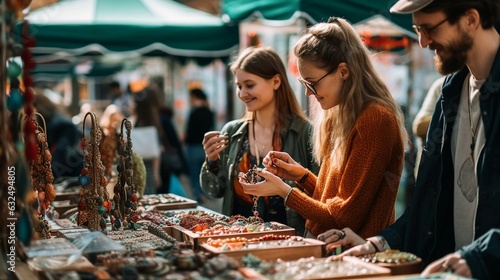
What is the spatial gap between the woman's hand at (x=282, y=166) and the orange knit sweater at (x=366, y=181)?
1.09ft

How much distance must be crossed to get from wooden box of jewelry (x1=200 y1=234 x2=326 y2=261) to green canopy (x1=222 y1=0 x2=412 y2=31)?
94.3 inches

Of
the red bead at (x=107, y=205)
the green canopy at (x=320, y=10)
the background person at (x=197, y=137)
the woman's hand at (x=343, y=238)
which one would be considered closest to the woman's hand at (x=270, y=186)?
the woman's hand at (x=343, y=238)

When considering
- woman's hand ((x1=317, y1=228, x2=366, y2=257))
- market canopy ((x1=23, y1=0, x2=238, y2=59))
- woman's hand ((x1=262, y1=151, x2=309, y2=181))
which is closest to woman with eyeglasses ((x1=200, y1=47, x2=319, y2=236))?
woman's hand ((x1=262, y1=151, x2=309, y2=181))

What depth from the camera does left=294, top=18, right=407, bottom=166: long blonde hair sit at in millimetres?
3186

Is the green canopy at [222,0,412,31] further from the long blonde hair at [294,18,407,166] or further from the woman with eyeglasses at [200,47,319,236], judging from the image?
the long blonde hair at [294,18,407,166]

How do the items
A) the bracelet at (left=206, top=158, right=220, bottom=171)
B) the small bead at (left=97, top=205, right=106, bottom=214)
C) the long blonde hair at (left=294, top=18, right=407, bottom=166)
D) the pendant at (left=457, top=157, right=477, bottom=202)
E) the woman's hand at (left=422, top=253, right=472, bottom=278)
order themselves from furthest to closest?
the bracelet at (left=206, top=158, right=220, bottom=171) → the small bead at (left=97, top=205, right=106, bottom=214) → the long blonde hair at (left=294, top=18, right=407, bottom=166) → the pendant at (left=457, top=157, right=477, bottom=202) → the woman's hand at (left=422, top=253, right=472, bottom=278)

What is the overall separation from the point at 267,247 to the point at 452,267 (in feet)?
2.26

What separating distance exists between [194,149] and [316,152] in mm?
6502

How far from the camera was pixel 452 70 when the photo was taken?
2.53 metres

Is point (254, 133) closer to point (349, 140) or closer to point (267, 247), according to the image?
point (349, 140)

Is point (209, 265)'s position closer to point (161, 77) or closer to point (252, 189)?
point (252, 189)

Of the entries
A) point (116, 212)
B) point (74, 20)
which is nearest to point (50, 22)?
point (74, 20)

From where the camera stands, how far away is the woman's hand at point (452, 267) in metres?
2.29

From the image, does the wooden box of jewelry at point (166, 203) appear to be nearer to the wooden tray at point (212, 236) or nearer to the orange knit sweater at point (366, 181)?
the wooden tray at point (212, 236)
